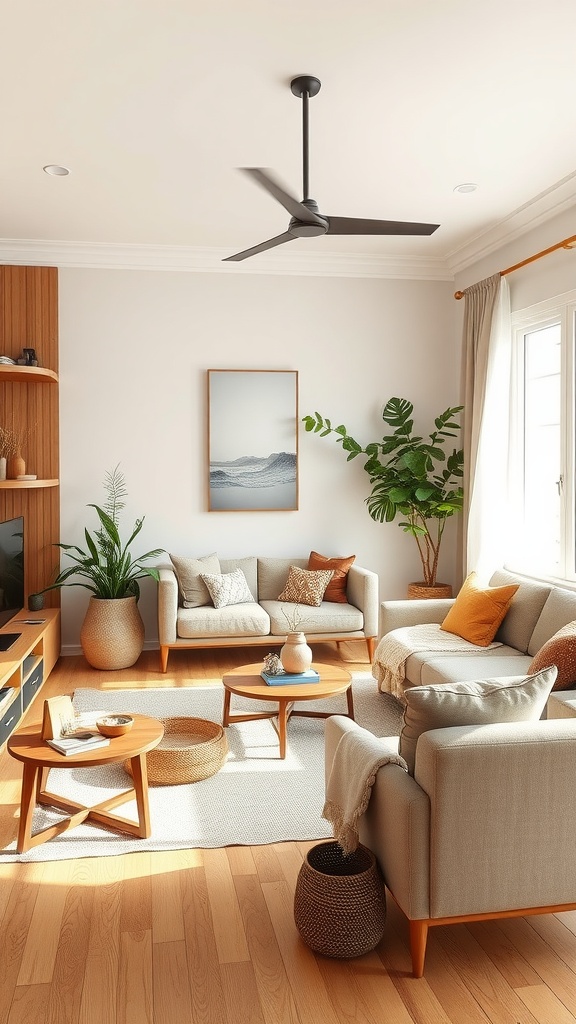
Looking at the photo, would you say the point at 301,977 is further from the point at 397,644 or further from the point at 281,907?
the point at 397,644

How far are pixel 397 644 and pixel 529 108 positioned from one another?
8.93ft

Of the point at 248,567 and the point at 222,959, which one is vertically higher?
the point at 248,567

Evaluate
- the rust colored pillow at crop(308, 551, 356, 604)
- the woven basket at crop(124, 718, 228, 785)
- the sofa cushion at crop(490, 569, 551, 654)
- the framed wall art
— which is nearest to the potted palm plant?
the framed wall art

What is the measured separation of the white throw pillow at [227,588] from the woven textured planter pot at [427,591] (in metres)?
1.20

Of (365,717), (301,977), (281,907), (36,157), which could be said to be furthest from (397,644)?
(36,157)

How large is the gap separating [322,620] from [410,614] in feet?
2.67

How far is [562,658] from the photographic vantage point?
3123mm

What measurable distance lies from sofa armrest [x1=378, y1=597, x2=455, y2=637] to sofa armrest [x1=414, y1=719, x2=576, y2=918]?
102 inches

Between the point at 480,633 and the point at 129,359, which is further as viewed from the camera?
the point at 129,359

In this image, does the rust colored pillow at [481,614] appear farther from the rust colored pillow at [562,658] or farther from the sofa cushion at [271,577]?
the sofa cushion at [271,577]

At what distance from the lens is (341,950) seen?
7.46ft

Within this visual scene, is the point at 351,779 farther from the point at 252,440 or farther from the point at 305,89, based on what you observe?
the point at 252,440

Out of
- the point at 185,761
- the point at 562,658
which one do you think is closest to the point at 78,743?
the point at 185,761

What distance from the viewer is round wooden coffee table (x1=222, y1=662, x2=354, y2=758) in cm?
382
